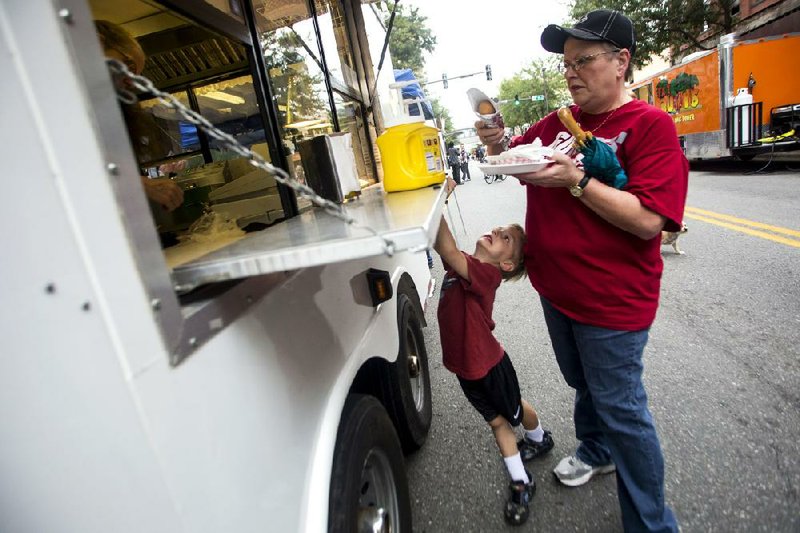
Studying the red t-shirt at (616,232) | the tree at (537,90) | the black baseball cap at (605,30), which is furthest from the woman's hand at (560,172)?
the tree at (537,90)

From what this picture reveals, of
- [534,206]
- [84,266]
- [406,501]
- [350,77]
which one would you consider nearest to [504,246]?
[534,206]

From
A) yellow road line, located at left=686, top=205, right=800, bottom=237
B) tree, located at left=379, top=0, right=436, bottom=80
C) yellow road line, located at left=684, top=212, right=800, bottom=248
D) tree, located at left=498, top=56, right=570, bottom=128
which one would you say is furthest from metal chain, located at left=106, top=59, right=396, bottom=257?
tree, located at left=498, top=56, right=570, bottom=128

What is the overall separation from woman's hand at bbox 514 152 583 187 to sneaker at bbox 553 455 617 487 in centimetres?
155

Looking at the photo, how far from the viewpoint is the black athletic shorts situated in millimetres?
2178

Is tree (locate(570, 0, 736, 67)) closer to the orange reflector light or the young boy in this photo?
the young boy

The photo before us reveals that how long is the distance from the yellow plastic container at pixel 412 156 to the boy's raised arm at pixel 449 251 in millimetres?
443

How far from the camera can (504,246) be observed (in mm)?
2100

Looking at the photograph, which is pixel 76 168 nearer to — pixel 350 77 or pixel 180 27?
pixel 180 27

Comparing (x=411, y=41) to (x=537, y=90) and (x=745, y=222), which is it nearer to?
(x=537, y=90)

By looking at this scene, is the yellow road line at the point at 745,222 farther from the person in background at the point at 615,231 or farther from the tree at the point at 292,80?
the tree at the point at 292,80

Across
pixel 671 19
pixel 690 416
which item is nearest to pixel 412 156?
pixel 690 416

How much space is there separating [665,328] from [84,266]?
4.12 meters

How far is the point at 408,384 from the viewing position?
2.35m

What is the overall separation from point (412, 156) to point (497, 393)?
124cm
